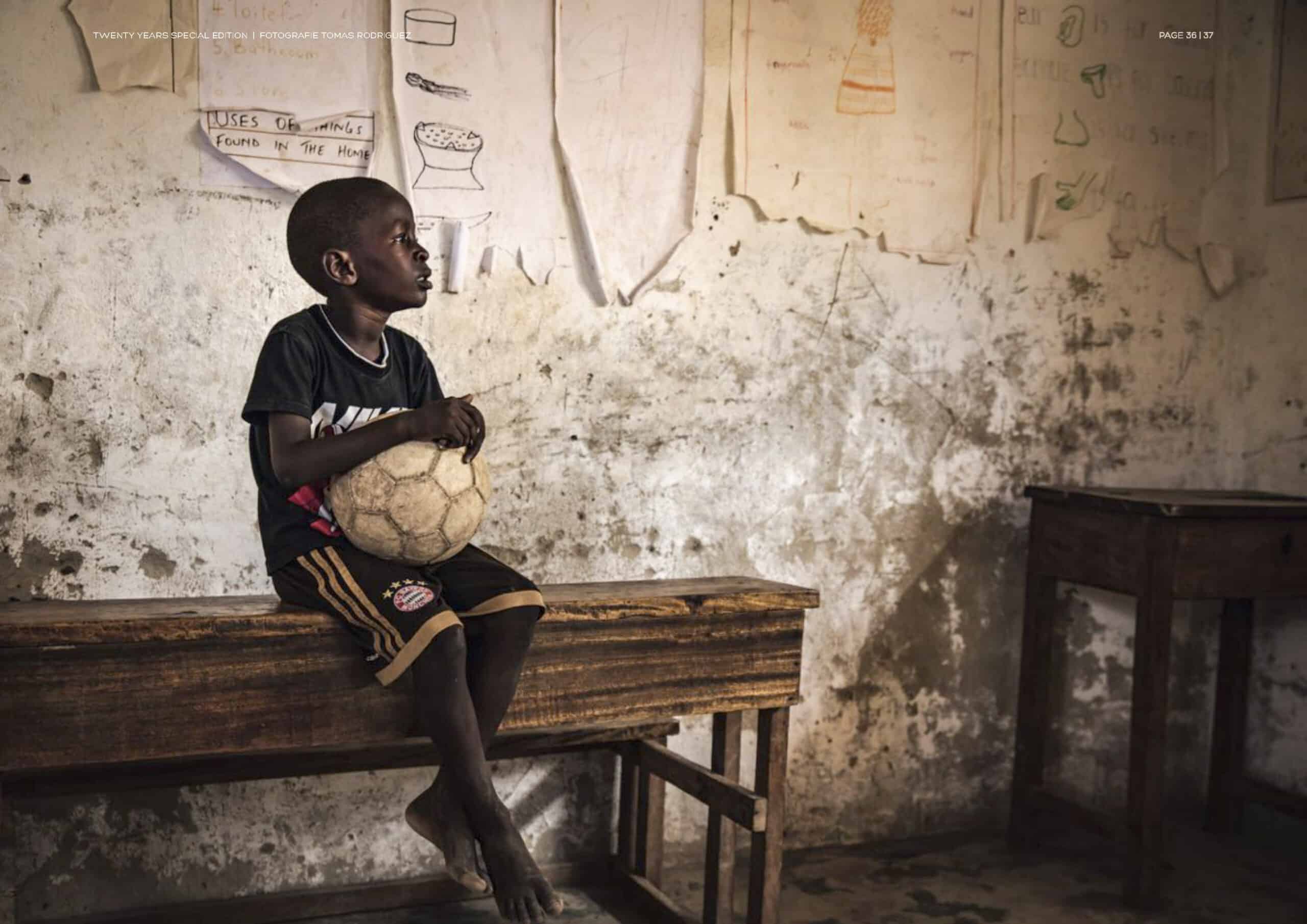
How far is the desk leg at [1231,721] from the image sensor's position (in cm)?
372

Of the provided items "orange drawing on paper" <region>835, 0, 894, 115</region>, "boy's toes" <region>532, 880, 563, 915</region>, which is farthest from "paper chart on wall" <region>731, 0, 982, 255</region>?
"boy's toes" <region>532, 880, 563, 915</region>

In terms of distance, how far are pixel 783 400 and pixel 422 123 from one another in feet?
3.91

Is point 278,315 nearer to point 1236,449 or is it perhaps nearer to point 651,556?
point 651,556

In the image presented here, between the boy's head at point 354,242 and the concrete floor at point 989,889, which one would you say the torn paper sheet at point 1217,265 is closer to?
the concrete floor at point 989,889

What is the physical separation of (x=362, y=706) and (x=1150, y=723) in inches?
80.6

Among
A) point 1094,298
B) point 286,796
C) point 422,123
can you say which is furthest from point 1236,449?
point 286,796

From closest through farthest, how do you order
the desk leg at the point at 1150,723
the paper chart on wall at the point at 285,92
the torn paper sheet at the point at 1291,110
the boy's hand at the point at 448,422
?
the boy's hand at the point at 448,422 → the paper chart on wall at the point at 285,92 → the desk leg at the point at 1150,723 → the torn paper sheet at the point at 1291,110

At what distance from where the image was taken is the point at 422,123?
2832 mm

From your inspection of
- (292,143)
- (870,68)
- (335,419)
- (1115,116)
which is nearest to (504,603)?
(335,419)

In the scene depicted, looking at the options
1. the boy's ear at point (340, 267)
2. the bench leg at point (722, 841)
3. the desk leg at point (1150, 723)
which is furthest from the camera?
the desk leg at point (1150, 723)

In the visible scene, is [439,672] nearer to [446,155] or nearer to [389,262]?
[389,262]

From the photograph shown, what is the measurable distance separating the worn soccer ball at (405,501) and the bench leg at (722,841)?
918 mm

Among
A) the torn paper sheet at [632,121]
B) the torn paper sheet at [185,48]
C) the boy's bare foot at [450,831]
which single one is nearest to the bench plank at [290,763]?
the boy's bare foot at [450,831]

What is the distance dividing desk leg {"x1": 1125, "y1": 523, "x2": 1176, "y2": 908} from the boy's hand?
72.1 inches
